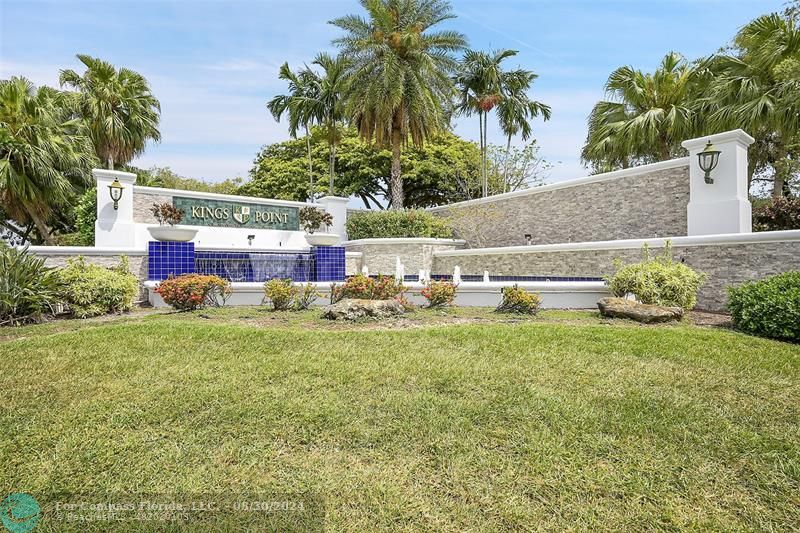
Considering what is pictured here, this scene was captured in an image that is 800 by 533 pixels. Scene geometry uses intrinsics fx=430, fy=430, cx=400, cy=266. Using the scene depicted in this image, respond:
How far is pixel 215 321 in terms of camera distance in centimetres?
715

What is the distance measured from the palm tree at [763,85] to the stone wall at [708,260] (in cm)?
677

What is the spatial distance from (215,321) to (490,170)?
2102cm

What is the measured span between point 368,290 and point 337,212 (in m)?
10.3

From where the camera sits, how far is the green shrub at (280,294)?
8.17 m

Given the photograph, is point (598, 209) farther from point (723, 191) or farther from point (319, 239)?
point (319, 239)

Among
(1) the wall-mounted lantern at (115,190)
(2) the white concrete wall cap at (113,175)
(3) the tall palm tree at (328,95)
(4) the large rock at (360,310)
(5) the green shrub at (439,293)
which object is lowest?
(4) the large rock at (360,310)

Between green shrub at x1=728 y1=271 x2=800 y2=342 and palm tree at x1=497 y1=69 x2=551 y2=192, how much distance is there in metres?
17.3

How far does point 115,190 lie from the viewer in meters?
12.5

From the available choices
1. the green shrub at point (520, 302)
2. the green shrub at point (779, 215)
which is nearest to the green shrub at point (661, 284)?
the green shrub at point (520, 302)

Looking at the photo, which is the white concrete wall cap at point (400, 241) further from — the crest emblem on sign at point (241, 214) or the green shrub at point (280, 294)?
the green shrub at point (280, 294)

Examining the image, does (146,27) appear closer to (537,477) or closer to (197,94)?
(197,94)

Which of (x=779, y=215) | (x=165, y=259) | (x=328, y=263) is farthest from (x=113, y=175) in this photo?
(x=779, y=215)

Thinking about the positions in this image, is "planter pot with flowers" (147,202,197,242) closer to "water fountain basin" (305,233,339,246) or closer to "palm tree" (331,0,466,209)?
"water fountain basin" (305,233,339,246)

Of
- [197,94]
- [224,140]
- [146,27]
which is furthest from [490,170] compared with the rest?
[146,27]
